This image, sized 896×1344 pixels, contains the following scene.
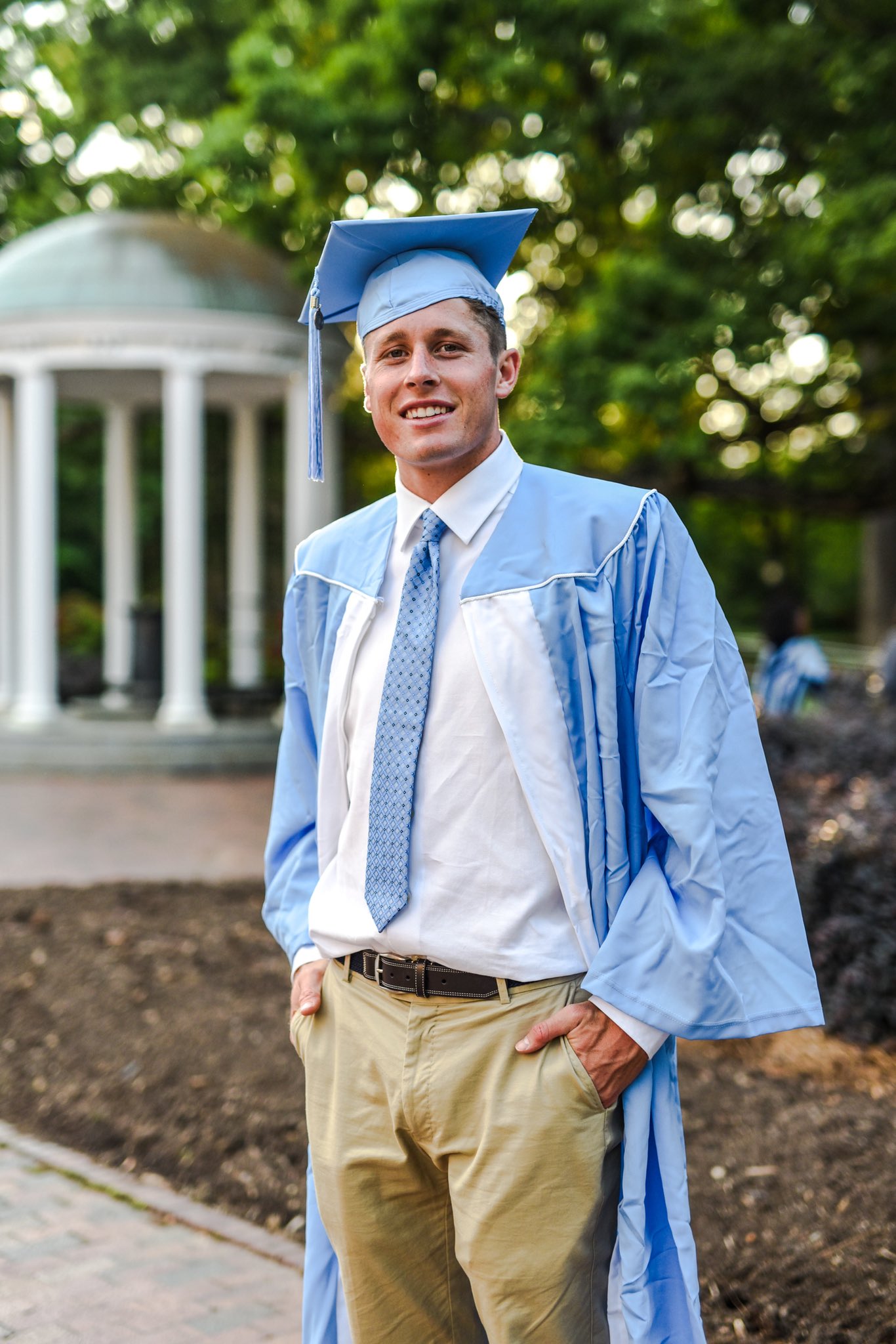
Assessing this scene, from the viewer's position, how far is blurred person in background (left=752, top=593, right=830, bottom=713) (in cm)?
861

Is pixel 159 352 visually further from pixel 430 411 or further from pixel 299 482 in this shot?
pixel 430 411

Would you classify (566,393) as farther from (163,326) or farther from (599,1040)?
(599,1040)

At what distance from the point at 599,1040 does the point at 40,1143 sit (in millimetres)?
2910

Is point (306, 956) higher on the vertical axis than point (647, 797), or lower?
lower

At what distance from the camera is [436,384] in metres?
2.09

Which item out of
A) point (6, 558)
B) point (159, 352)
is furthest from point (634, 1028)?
point (6, 558)

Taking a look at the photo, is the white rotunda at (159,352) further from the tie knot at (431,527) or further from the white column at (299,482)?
the tie knot at (431,527)

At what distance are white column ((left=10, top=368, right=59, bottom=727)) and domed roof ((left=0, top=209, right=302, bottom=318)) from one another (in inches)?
32.6

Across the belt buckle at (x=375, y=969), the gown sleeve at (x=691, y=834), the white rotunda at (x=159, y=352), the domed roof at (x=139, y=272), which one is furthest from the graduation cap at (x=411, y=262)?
the domed roof at (x=139, y=272)

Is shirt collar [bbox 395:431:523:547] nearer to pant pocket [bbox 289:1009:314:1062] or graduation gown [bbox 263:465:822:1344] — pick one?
graduation gown [bbox 263:465:822:1344]

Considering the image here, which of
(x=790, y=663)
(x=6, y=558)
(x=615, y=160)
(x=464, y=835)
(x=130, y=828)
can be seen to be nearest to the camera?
(x=464, y=835)

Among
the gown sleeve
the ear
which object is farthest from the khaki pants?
the ear

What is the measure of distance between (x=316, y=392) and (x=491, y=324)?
1.14 ft

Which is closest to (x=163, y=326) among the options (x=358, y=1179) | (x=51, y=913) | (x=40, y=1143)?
(x=51, y=913)
